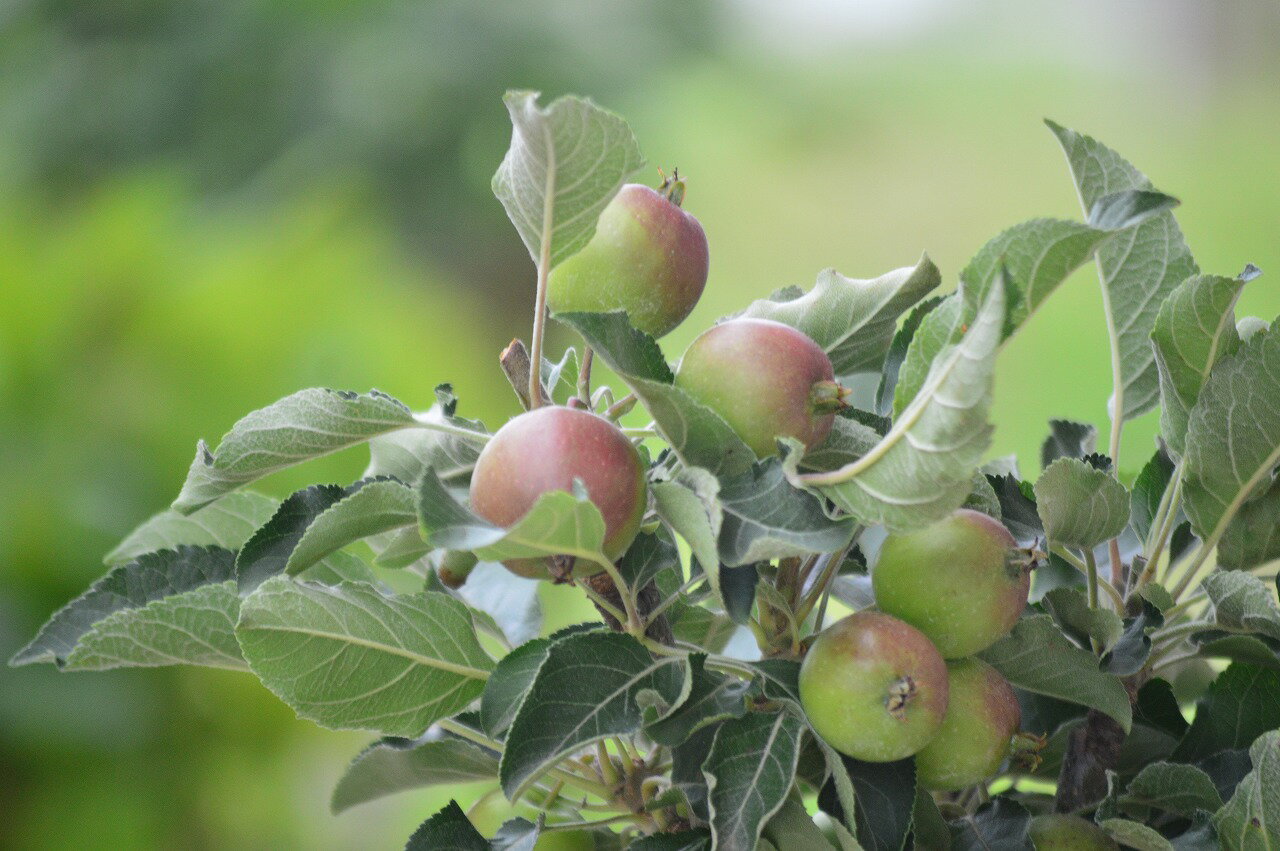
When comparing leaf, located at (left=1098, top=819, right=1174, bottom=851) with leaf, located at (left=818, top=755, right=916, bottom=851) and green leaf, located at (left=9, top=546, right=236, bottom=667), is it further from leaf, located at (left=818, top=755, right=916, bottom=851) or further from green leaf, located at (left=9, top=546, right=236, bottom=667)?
green leaf, located at (left=9, top=546, right=236, bottom=667)

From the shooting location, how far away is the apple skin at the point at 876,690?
285 mm

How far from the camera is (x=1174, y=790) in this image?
1.11 feet

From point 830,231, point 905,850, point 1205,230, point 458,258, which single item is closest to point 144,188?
point 458,258

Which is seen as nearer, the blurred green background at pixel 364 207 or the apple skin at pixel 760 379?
the apple skin at pixel 760 379

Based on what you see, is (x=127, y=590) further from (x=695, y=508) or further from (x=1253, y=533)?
(x=1253, y=533)

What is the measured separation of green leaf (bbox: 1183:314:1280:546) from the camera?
0.33m

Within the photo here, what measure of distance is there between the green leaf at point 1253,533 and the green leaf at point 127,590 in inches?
12.6

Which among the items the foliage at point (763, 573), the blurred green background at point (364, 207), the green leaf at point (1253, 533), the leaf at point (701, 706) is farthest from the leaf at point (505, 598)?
the blurred green background at point (364, 207)

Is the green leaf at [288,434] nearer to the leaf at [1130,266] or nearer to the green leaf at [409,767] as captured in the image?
the green leaf at [409,767]

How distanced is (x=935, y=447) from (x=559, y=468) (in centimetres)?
9

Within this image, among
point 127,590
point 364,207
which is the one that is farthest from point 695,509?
point 364,207

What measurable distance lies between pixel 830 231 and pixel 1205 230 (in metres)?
0.83

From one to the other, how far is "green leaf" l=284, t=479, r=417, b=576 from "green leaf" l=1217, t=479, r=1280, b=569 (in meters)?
0.25

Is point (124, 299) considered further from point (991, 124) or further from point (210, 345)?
point (991, 124)
